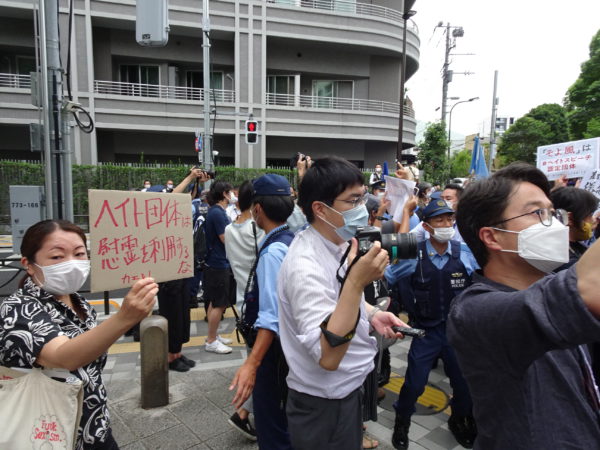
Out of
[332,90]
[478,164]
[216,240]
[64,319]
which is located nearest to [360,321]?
[64,319]

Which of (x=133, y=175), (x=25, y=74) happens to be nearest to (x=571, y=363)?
(x=133, y=175)

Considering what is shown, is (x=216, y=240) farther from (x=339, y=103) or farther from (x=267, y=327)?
(x=339, y=103)

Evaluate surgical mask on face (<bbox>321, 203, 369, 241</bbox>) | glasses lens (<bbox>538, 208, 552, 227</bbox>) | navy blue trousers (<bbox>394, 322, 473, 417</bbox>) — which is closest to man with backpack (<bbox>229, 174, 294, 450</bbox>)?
surgical mask on face (<bbox>321, 203, 369, 241</bbox>)

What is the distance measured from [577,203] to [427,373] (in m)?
1.76

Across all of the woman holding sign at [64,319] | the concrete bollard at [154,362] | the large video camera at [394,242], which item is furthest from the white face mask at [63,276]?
the concrete bollard at [154,362]

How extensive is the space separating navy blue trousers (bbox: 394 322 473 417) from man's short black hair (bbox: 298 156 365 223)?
1740mm

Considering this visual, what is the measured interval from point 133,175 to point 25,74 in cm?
834

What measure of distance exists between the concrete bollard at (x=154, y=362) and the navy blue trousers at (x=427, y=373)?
198 centimetres

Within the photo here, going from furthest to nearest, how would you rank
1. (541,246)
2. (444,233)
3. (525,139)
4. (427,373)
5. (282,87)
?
(525,139) < (282,87) < (444,233) < (427,373) < (541,246)

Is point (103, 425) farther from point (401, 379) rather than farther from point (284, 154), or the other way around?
point (284, 154)

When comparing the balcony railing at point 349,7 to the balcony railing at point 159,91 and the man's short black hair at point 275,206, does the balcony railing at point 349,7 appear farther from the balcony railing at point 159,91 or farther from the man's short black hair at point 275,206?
the man's short black hair at point 275,206

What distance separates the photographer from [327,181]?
1797mm

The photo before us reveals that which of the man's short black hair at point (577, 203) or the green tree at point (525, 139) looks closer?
the man's short black hair at point (577, 203)

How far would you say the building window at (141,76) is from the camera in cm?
1956
